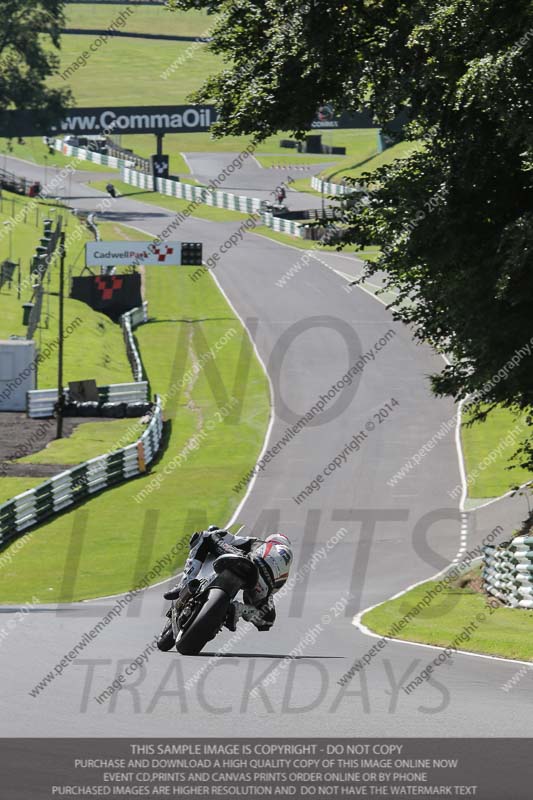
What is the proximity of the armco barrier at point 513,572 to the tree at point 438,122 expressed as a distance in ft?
9.70

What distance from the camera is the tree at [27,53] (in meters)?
94.8

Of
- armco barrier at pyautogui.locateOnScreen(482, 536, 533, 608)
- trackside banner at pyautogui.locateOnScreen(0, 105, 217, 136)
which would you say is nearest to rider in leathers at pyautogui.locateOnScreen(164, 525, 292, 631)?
armco barrier at pyautogui.locateOnScreen(482, 536, 533, 608)

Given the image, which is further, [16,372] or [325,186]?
[325,186]

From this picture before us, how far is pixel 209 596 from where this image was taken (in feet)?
37.1

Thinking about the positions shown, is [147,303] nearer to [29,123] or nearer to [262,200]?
[262,200]

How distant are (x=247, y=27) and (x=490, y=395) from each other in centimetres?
893

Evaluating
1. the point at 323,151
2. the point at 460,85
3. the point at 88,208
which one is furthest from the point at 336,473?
the point at 323,151

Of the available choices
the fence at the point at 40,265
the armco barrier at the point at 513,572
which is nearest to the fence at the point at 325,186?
the fence at the point at 40,265

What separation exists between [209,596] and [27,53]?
296 feet

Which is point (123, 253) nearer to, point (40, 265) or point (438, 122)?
point (40, 265)

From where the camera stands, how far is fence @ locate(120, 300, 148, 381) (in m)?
52.8

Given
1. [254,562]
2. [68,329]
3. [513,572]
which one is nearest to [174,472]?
[513,572]

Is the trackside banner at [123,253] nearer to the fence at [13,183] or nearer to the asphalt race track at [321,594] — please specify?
the asphalt race track at [321,594]

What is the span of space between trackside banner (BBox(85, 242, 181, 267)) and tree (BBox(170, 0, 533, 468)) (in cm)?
3815
